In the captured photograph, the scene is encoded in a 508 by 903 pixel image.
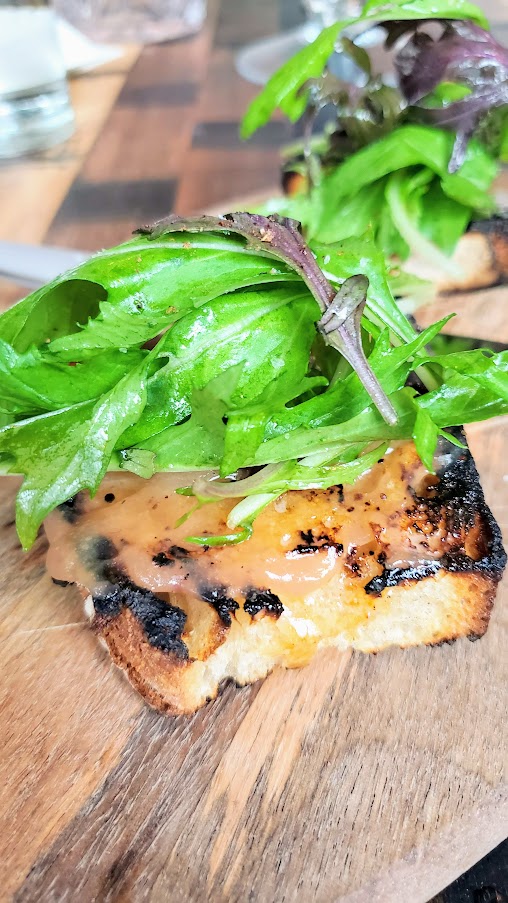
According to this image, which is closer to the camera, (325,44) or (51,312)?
(51,312)

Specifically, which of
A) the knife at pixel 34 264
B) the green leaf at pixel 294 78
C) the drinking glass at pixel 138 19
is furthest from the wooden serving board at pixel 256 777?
the drinking glass at pixel 138 19

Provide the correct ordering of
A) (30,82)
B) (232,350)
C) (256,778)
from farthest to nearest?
(30,82), (232,350), (256,778)

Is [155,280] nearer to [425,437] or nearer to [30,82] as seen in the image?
[425,437]

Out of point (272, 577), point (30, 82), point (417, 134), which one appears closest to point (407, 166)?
point (417, 134)

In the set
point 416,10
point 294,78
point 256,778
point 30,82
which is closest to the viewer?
point 256,778

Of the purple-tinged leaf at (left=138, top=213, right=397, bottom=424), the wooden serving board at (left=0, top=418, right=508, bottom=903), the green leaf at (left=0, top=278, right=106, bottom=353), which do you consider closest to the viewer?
the wooden serving board at (left=0, top=418, right=508, bottom=903)

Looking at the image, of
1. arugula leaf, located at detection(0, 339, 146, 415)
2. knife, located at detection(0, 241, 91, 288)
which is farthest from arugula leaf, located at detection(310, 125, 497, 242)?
arugula leaf, located at detection(0, 339, 146, 415)

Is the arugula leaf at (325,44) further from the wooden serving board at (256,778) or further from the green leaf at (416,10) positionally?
the wooden serving board at (256,778)

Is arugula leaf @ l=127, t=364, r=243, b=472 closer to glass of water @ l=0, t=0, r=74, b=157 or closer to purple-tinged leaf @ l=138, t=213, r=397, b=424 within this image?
purple-tinged leaf @ l=138, t=213, r=397, b=424
